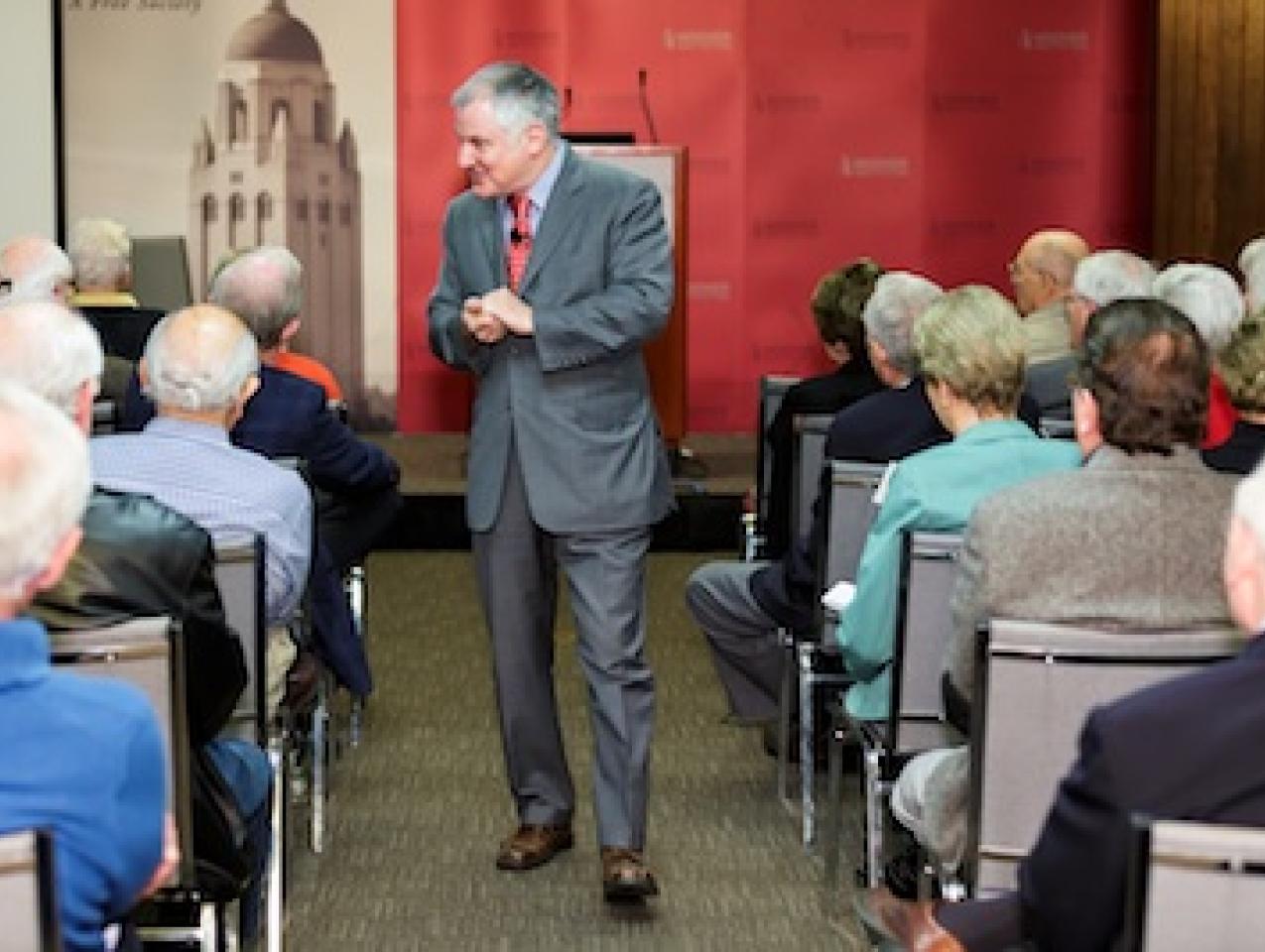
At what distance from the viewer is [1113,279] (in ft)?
21.3

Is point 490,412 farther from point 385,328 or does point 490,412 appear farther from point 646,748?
point 385,328

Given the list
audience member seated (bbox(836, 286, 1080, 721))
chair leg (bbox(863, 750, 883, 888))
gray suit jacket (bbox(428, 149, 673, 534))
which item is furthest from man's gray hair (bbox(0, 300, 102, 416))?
chair leg (bbox(863, 750, 883, 888))

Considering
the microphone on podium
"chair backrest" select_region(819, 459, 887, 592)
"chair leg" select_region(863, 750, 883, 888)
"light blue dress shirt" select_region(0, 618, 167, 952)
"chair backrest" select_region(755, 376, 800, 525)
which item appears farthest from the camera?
the microphone on podium

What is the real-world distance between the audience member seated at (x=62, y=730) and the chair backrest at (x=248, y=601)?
1576 mm

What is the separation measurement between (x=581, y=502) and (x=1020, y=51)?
8.07 m

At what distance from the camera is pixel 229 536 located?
4.47 m

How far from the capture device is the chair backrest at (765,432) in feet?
23.6

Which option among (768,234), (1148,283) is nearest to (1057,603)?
(1148,283)

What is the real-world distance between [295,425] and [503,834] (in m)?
1.11

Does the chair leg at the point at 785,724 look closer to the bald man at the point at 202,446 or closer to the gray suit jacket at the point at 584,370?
the gray suit jacket at the point at 584,370

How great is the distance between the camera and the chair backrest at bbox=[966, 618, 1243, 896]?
3.41 metres

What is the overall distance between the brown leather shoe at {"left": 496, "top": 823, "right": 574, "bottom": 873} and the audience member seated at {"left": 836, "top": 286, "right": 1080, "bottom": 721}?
115cm

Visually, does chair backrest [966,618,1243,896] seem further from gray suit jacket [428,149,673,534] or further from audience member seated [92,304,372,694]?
gray suit jacket [428,149,673,534]

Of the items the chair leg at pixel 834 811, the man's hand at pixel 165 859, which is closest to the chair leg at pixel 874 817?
the chair leg at pixel 834 811
